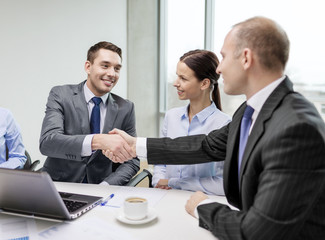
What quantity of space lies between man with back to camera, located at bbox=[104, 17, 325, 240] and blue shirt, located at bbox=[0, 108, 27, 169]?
1.55 m

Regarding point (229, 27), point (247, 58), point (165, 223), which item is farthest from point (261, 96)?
point (229, 27)

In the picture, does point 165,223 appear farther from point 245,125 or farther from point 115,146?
point 115,146

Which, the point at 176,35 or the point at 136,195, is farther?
the point at 176,35

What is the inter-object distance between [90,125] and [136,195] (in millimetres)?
818

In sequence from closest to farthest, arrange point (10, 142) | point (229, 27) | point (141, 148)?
point (141, 148), point (10, 142), point (229, 27)

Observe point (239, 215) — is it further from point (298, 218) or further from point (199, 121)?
point (199, 121)

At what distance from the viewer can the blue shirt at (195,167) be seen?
175cm

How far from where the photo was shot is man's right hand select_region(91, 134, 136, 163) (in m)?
1.84

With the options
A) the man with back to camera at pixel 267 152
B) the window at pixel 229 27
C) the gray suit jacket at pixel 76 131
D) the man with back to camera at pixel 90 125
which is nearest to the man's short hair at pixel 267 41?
the man with back to camera at pixel 267 152

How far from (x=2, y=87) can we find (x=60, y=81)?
0.69 m

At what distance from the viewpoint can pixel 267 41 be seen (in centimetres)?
110

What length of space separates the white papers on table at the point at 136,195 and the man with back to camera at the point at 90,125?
11.4 inches

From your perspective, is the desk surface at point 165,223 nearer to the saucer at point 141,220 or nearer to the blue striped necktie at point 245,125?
the saucer at point 141,220

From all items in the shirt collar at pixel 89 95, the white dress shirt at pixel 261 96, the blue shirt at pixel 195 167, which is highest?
the white dress shirt at pixel 261 96
